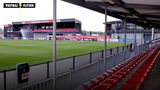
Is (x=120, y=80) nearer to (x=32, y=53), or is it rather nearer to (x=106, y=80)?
(x=106, y=80)

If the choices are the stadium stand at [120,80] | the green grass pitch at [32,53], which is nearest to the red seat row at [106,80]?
the stadium stand at [120,80]

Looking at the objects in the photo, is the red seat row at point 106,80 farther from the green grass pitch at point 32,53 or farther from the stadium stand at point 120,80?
the green grass pitch at point 32,53

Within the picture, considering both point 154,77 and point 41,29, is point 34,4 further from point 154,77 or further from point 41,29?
point 41,29

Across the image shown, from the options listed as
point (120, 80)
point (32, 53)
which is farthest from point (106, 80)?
point (32, 53)

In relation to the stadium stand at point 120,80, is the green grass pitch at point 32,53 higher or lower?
lower

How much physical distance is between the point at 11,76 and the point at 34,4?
337cm

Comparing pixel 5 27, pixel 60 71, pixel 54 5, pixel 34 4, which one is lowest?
pixel 60 71

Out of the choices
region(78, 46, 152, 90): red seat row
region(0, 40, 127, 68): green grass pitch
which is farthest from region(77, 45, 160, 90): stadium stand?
region(0, 40, 127, 68): green grass pitch

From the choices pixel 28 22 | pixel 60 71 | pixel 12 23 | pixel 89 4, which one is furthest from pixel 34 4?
pixel 12 23

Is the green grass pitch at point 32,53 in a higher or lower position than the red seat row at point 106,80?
lower

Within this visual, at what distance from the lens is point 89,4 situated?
785cm

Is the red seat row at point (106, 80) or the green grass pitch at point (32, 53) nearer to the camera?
the red seat row at point (106, 80)

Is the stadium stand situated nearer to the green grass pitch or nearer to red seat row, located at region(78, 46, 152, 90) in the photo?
red seat row, located at region(78, 46, 152, 90)

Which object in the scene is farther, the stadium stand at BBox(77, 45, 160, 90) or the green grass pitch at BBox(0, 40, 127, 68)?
the green grass pitch at BBox(0, 40, 127, 68)
